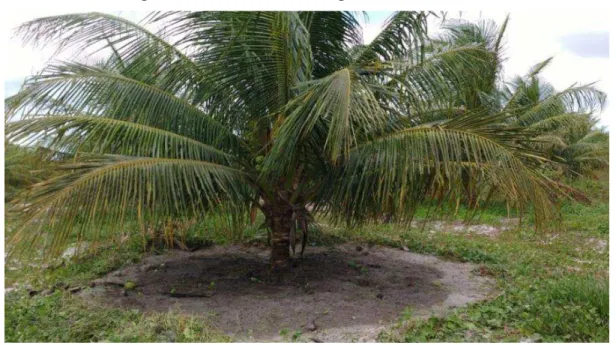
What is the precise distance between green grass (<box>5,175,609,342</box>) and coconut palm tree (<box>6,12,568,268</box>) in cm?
75

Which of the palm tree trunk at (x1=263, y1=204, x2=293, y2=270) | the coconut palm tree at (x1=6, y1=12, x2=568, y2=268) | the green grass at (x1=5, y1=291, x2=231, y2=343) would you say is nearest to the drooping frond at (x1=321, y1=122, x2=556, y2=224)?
the coconut palm tree at (x1=6, y1=12, x2=568, y2=268)

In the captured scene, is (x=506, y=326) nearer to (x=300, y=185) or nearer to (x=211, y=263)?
(x=300, y=185)

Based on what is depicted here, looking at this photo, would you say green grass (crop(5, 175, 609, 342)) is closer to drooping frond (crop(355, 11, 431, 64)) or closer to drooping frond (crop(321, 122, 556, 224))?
drooping frond (crop(321, 122, 556, 224))

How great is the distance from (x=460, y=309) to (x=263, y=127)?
2530 millimetres

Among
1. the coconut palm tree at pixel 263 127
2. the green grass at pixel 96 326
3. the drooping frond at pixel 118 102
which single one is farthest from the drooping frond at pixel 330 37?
the green grass at pixel 96 326

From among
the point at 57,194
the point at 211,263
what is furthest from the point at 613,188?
the point at 211,263

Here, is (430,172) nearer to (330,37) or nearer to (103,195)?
(330,37)

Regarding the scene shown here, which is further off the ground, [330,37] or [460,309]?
[330,37]

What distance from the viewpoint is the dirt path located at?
15.5 ft

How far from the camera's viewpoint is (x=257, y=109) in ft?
19.2

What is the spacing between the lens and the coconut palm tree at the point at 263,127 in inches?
170

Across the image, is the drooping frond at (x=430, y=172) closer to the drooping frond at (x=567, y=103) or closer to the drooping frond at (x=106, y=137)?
the drooping frond at (x=106, y=137)

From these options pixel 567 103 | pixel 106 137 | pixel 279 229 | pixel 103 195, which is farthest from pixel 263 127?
pixel 567 103

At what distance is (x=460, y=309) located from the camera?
498cm
